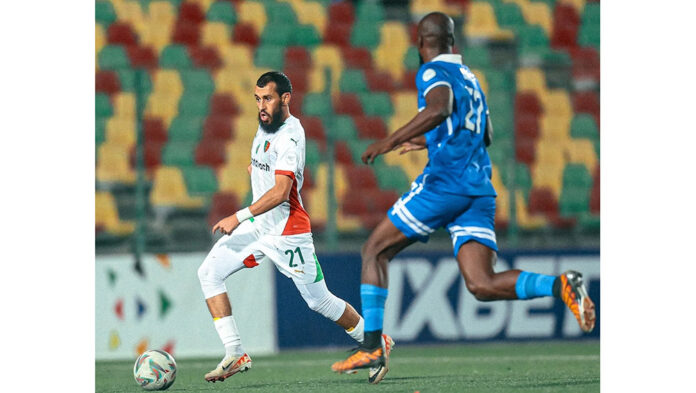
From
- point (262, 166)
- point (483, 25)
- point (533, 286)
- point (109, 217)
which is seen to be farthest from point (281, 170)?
point (483, 25)

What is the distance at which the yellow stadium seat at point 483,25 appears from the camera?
10578 mm

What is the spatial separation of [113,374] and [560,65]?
16.0ft

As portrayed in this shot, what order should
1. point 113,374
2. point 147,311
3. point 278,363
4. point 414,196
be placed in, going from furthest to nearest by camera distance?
point 147,311, point 278,363, point 113,374, point 414,196

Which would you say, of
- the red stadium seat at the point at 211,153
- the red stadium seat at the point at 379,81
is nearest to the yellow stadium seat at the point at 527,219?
the red stadium seat at the point at 379,81

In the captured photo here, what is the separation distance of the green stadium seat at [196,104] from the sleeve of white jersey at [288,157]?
3.41 meters

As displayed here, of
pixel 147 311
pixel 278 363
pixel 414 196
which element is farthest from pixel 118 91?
pixel 414 196

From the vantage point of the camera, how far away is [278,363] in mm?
7270

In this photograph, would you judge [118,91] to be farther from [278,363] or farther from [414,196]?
[414,196]

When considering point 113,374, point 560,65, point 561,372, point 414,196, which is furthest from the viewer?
point 560,65

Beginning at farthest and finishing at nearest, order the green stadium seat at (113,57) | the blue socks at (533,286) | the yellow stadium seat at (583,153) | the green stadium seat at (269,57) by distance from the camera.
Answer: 1. the green stadium seat at (269,57)
2. the green stadium seat at (113,57)
3. the yellow stadium seat at (583,153)
4. the blue socks at (533,286)

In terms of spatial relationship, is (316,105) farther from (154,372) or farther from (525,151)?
(154,372)

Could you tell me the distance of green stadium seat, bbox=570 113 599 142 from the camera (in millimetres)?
9461

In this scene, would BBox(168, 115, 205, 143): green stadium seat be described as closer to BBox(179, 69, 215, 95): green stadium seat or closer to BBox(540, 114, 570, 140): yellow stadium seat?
BBox(179, 69, 215, 95): green stadium seat

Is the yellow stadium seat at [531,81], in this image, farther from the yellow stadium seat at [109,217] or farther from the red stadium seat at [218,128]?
the yellow stadium seat at [109,217]
